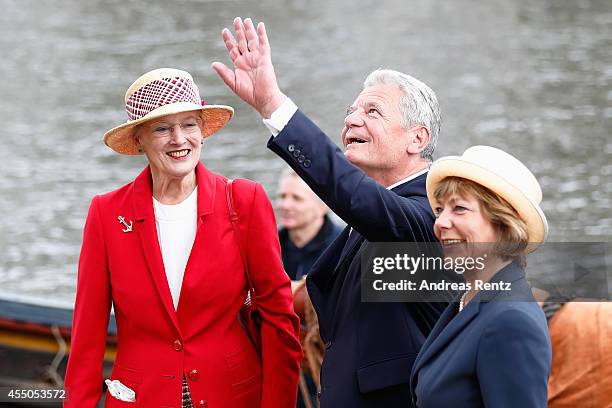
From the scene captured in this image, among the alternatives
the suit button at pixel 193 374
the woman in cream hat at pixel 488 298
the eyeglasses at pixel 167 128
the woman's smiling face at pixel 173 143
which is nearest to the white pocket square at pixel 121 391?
the suit button at pixel 193 374

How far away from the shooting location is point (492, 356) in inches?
92.4

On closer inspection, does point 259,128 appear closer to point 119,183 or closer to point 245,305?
point 119,183

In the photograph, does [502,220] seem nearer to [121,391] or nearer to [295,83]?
[121,391]

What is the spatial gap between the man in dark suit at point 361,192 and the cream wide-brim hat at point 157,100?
31 cm

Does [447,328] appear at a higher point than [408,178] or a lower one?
lower

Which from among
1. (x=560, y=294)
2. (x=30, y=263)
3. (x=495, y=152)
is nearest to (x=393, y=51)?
(x=30, y=263)

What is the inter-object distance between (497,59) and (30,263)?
9.42 m

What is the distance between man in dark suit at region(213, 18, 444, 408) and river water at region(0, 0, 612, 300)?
7228 millimetres

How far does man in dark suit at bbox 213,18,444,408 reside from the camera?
271 centimetres

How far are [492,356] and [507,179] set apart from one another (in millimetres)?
436

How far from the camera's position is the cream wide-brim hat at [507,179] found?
8.12 ft

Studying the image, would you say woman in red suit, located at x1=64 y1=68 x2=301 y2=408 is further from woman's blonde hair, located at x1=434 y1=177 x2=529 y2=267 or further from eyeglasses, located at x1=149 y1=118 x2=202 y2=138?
woman's blonde hair, located at x1=434 y1=177 x2=529 y2=267

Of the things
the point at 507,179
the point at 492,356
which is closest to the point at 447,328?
the point at 492,356

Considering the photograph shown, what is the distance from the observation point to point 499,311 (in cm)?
239
